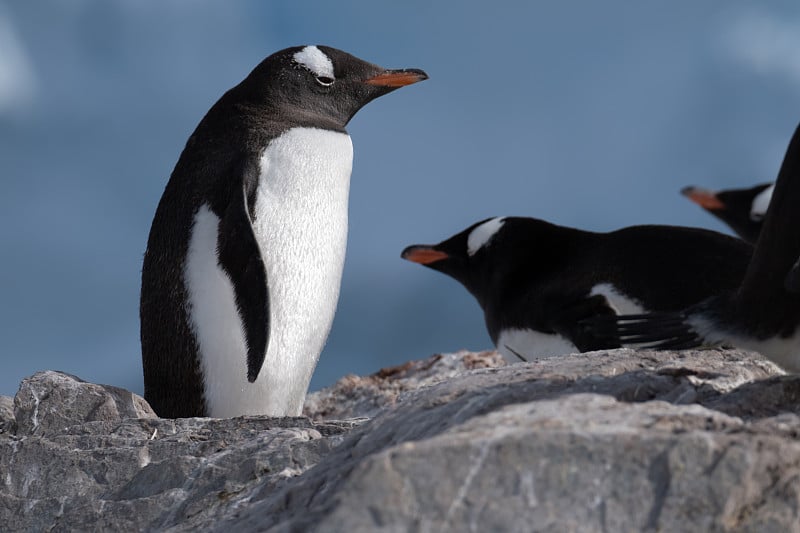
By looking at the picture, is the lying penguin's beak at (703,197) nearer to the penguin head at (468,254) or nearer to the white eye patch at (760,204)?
the white eye patch at (760,204)

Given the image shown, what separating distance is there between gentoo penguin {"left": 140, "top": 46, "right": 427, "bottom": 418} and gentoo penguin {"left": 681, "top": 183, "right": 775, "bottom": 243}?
3.15 m

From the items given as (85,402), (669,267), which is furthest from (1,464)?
(669,267)

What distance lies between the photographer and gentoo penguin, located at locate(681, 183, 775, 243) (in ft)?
21.0

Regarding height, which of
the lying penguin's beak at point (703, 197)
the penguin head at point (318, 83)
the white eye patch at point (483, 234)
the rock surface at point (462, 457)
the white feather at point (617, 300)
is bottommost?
the rock surface at point (462, 457)

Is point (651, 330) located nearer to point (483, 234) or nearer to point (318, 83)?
point (318, 83)

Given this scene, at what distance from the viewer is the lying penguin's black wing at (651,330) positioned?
2.57 metres

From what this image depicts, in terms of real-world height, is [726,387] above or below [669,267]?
below

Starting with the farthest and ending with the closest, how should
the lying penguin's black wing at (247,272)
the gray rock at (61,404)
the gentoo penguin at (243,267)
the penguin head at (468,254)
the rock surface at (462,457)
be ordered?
the penguin head at (468,254) < the gentoo penguin at (243,267) < the lying penguin's black wing at (247,272) < the gray rock at (61,404) < the rock surface at (462,457)

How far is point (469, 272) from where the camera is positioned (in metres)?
6.21

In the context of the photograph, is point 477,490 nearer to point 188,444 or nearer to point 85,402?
point 188,444

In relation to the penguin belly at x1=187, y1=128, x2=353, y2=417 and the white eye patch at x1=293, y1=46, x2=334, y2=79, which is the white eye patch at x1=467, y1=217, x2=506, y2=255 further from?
the penguin belly at x1=187, y1=128, x2=353, y2=417

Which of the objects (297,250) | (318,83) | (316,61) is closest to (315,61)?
(316,61)

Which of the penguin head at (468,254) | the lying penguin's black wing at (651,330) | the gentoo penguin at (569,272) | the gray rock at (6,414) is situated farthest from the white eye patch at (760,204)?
the gray rock at (6,414)

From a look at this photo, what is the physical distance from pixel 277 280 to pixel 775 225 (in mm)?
2243
